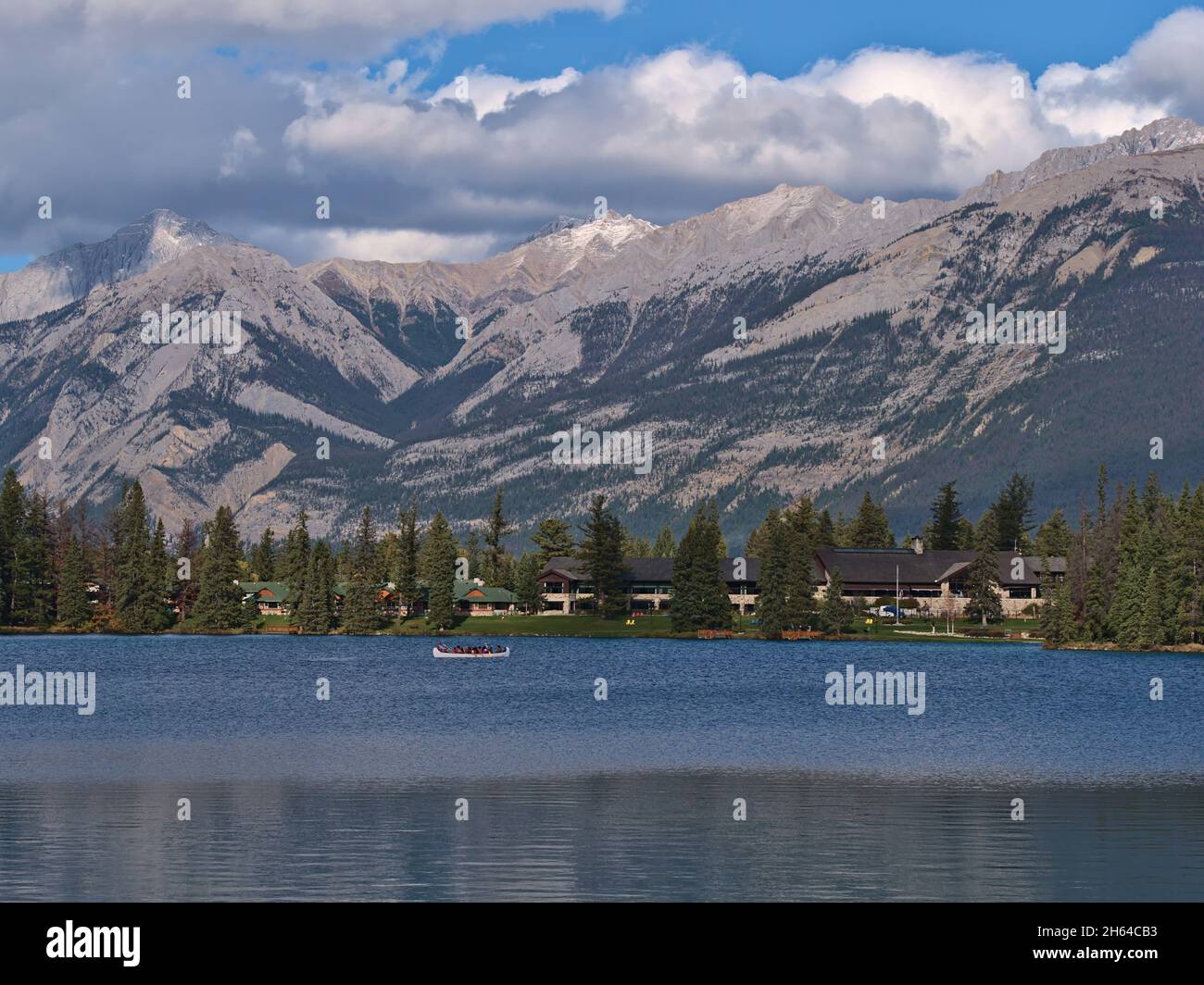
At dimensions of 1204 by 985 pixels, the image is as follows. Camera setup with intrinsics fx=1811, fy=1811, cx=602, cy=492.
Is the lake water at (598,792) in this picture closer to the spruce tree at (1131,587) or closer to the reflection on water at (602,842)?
the reflection on water at (602,842)

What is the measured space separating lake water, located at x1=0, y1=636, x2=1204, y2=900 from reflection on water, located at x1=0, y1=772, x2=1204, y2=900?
0.50 ft

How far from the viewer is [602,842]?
54.5 m

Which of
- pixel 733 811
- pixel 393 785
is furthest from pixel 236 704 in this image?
pixel 733 811

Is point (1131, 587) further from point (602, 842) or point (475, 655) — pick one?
point (602, 842)

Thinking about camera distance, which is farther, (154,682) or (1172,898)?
(154,682)

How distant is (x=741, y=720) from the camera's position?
9731 centimetres

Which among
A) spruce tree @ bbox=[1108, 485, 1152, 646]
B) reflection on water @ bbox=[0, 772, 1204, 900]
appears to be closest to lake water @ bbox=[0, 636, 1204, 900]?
reflection on water @ bbox=[0, 772, 1204, 900]

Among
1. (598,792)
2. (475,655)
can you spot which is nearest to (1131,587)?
(475,655)

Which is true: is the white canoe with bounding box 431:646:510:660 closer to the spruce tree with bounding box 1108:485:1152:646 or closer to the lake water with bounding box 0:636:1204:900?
the lake water with bounding box 0:636:1204:900

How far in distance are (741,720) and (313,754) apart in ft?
91.1
